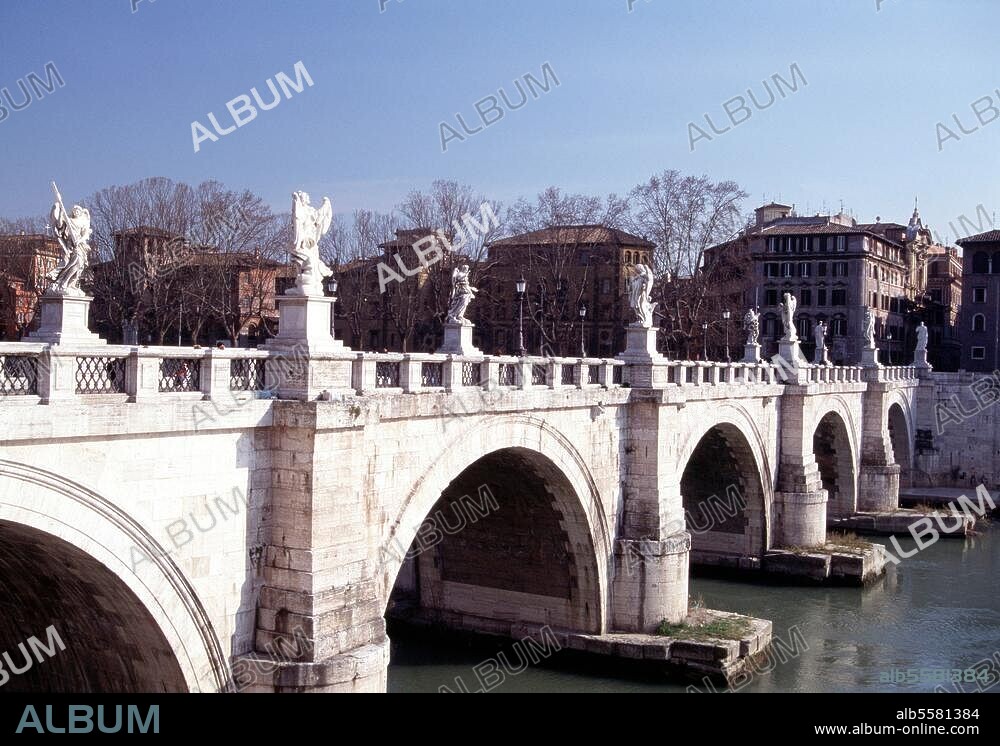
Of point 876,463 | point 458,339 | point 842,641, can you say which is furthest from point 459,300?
point 876,463

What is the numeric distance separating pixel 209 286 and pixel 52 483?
23176 mm

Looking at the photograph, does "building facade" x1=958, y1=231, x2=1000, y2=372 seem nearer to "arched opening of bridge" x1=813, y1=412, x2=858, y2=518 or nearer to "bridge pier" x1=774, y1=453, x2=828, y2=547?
"arched opening of bridge" x1=813, y1=412, x2=858, y2=518

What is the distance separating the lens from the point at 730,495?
25.8 meters

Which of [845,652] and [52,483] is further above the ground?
[52,483]

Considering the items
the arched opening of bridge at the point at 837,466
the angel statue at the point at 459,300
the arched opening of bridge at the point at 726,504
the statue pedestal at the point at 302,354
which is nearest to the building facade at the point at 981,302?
the arched opening of bridge at the point at 837,466

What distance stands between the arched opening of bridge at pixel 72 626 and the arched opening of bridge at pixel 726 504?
55.0 feet

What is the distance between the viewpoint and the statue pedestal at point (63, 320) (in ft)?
29.5

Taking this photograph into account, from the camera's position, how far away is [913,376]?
140 ft

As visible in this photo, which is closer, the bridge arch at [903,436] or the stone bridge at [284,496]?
the stone bridge at [284,496]

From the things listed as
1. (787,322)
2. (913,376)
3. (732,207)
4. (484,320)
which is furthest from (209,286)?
(913,376)

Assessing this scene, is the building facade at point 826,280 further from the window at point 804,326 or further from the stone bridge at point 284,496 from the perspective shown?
the stone bridge at point 284,496

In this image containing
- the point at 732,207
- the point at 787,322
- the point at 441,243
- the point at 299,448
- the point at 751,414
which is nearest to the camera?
the point at 299,448

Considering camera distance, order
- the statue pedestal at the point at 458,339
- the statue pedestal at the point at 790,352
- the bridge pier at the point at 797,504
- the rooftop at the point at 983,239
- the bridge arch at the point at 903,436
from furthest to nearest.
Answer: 1. the rooftop at the point at 983,239
2. the bridge arch at the point at 903,436
3. the statue pedestal at the point at 790,352
4. the bridge pier at the point at 797,504
5. the statue pedestal at the point at 458,339
